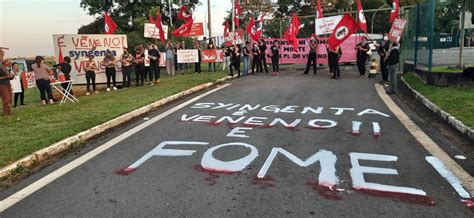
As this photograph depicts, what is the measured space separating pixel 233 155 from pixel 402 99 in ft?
21.8

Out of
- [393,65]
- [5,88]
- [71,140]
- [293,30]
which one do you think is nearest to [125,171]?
[71,140]

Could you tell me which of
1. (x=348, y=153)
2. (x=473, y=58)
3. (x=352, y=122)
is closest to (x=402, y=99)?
(x=352, y=122)

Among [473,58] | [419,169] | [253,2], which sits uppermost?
[253,2]

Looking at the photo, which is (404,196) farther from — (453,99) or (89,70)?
(89,70)

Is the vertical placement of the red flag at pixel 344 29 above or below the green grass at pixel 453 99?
above

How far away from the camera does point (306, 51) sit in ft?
70.3

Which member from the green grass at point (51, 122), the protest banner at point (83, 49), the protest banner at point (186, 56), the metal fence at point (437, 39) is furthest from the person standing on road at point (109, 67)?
the metal fence at point (437, 39)

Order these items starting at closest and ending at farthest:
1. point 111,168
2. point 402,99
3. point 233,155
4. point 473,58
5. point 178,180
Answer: point 178,180, point 111,168, point 233,155, point 402,99, point 473,58

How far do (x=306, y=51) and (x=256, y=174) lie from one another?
1712cm

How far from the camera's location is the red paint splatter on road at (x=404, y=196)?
4207 millimetres

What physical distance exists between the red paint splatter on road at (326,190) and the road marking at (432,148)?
1.45m

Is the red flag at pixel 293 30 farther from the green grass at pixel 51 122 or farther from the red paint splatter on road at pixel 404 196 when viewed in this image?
the red paint splatter on road at pixel 404 196

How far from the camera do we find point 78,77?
1659 centimetres

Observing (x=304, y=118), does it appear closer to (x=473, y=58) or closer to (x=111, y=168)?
(x=111, y=168)
